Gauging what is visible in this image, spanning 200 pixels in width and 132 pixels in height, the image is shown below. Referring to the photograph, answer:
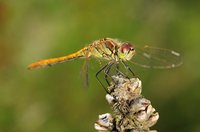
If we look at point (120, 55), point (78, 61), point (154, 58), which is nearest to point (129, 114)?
point (120, 55)

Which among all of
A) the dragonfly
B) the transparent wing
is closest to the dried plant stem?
the dragonfly

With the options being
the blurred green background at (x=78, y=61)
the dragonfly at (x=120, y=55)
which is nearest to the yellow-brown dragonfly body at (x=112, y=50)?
the dragonfly at (x=120, y=55)

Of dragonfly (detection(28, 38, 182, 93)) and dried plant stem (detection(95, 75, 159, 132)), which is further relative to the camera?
dragonfly (detection(28, 38, 182, 93))

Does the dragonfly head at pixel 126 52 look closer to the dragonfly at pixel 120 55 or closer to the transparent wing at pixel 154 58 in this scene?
the dragonfly at pixel 120 55

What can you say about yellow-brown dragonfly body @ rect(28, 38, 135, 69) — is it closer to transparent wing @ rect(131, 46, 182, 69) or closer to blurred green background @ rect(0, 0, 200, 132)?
transparent wing @ rect(131, 46, 182, 69)

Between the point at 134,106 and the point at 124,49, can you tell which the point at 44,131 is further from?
the point at 134,106

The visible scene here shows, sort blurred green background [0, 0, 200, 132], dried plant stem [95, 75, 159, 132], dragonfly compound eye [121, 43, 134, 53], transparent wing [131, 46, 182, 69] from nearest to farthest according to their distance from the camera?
dried plant stem [95, 75, 159, 132] < dragonfly compound eye [121, 43, 134, 53] < transparent wing [131, 46, 182, 69] < blurred green background [0, 0, 200, 132]

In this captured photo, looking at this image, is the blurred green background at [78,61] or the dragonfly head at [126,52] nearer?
the dragonfly head at [126,52]
